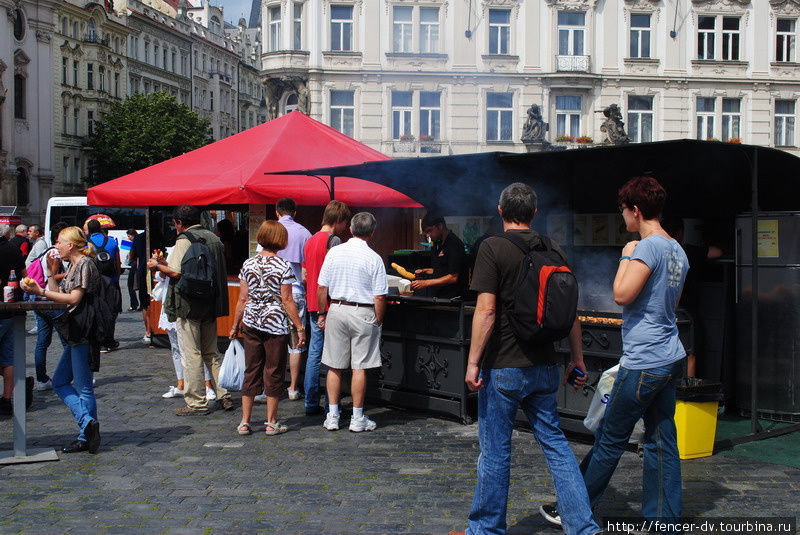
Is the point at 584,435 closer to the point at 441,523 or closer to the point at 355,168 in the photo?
the point at 441,523

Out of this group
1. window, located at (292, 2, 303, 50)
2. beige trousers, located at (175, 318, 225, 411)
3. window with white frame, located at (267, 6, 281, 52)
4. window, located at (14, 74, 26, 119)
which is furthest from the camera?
window, located at (14, 74, 26, 119)

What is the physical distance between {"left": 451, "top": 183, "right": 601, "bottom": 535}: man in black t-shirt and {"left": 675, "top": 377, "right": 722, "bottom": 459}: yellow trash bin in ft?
7.03

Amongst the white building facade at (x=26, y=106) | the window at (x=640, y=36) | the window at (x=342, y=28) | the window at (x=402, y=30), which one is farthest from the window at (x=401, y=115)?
the white building facade at (x=26, y=106)

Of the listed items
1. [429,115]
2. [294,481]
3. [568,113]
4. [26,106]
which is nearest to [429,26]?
[429,115]

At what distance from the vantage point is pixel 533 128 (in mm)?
32688

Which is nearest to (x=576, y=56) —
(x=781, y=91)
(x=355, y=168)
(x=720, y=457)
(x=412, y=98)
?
(x=412, y=98)

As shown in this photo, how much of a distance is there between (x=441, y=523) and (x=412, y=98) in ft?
95.9

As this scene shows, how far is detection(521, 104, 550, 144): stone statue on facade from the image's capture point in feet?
107

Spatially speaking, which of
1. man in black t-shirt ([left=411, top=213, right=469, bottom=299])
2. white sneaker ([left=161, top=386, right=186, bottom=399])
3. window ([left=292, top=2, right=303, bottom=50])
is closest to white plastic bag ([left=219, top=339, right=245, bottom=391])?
white sneaker ([left=161, top=386, right=186, bottom=399])

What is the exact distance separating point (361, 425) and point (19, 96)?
171ft

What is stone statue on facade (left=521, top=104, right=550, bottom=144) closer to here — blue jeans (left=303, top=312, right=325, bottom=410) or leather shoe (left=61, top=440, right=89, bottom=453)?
blue jeans (left=303, top=312, right=325, bottom=410)

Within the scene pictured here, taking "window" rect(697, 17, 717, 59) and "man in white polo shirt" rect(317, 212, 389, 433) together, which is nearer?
"man in white polo shirt" rect(317, 212, 389, 433)

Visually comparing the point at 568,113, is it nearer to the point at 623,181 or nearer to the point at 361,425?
the point at 623,181

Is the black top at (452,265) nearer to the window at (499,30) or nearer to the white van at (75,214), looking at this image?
the window at (499,30)
